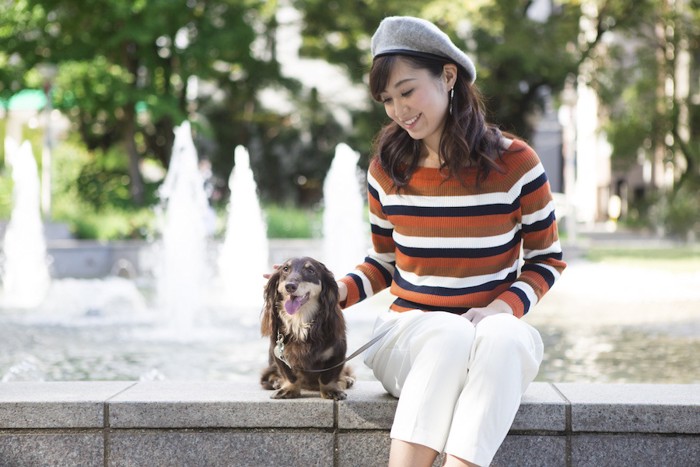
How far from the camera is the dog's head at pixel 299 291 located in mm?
2770

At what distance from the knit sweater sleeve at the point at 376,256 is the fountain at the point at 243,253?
325 inches

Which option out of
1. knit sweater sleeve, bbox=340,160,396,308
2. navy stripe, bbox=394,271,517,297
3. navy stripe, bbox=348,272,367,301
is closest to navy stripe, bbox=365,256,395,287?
→ knit sweater sleeve, bbox=340,160,396,308

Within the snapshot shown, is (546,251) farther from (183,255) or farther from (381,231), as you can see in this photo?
(183,255)

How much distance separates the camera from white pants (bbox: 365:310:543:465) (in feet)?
8.33

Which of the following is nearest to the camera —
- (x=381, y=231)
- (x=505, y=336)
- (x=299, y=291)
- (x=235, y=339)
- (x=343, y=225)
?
(x=505, y=336)

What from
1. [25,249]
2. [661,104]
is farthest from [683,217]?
[25,249]

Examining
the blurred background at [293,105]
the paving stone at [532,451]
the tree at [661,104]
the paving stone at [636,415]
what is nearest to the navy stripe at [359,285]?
the paving stone at [532,451]

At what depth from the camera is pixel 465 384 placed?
8.66 feet

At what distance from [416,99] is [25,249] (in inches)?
514

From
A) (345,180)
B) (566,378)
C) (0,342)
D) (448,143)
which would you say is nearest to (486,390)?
(448,143)

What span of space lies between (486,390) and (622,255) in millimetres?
17405

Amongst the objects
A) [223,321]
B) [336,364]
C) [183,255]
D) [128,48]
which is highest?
[128,48]

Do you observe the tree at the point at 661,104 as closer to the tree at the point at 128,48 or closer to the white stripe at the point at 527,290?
the tree at the point at 128,48

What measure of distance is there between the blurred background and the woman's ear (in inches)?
239
